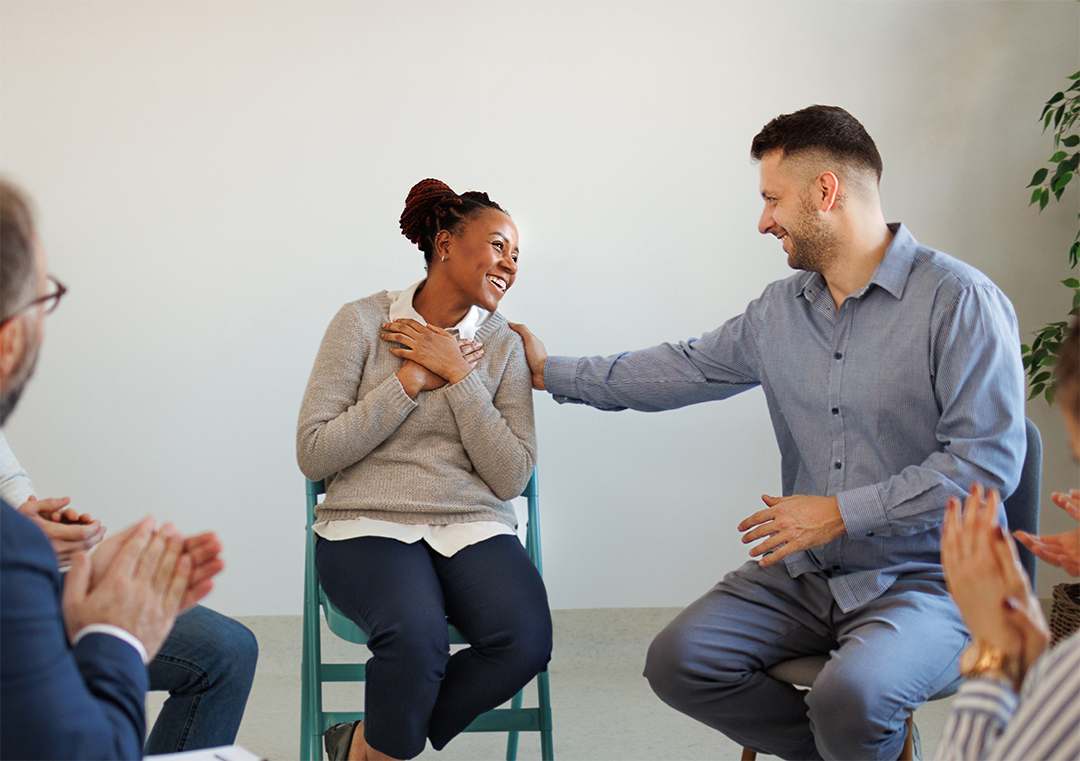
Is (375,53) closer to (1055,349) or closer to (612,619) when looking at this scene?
(612,619)

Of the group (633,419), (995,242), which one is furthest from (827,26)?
(633,419)

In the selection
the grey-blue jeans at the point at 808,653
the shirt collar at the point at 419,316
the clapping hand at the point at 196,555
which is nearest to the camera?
the clapping hand at the point at 196,555

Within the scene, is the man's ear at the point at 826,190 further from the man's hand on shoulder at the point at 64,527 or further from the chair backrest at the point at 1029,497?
the man's hand on shoulder at the point at 64,527

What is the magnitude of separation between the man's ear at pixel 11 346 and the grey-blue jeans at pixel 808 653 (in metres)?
1.21

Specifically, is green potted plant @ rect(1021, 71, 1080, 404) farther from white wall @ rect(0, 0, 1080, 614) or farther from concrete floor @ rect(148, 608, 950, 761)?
concrete floor @ rect(148, 608, 950, 761)

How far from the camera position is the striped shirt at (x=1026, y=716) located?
0.76 metres

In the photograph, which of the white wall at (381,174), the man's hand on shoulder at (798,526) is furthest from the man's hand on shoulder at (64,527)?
the white wall at (381,174)

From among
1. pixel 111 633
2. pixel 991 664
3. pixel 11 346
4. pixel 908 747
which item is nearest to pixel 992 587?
pixel 991 664

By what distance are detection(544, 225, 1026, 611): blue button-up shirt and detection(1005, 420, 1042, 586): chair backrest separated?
0.33ft

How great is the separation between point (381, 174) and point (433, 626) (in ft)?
5.10

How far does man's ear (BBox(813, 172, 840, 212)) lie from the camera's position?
1.83 meters

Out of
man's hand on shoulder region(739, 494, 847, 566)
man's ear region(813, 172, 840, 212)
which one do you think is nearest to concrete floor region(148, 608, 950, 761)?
man's hand on shoulder region(739, 494, 847, 566)

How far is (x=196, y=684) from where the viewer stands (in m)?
1.58

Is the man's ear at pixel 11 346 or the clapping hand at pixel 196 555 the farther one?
the clapping hand at pixel 196 555
